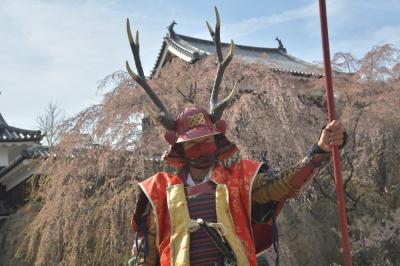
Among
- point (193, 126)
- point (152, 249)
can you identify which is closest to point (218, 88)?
point (193, 126)

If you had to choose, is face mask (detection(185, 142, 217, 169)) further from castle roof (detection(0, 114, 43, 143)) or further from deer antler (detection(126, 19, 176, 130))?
castle roof (detection(0, 114, 43, 143))

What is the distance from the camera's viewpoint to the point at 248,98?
660cm

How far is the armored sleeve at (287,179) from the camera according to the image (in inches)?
92.9

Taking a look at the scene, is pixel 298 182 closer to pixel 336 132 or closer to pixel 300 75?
pixel 336 132

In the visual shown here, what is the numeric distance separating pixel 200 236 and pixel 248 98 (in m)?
4.24

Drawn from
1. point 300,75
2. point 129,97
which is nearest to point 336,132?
point 129,97

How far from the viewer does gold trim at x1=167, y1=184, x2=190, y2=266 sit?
2.43 meters

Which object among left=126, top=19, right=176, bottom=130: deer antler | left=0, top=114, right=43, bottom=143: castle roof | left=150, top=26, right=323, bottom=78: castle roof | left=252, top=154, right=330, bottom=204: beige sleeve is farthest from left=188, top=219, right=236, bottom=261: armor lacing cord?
left=0, top=114, right=43, bottom=143: castle roof

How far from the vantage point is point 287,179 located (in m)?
2.45

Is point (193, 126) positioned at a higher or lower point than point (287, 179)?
higher

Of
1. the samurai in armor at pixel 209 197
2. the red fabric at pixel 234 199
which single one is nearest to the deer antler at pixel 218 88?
the samurai in armor at pixel 209 197

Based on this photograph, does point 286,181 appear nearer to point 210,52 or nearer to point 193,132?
point 193,132

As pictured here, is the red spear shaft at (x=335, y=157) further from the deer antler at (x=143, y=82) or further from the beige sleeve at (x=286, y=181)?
the deer antler at (x=143, y=82)

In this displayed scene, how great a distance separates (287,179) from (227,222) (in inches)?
13.5
